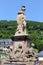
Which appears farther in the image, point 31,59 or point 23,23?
point 23,23

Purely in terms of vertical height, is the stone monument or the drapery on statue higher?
the drapery on statue

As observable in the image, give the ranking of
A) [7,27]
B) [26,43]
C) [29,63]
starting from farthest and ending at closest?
[7,27]
[26,43]
[29,63]

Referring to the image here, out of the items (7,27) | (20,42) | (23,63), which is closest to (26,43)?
(20,42)

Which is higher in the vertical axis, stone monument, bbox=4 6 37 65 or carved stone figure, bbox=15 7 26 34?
carved stone figure, bbox=15 7 26 34

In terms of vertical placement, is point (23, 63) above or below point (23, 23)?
below

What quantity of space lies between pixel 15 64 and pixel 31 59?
1.11 meters

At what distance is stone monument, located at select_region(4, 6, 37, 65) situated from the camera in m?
19.8

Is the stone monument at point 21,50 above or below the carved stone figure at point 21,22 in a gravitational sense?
below

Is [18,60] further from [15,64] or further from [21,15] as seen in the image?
[21,15]

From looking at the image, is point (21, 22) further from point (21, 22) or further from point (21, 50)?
point (21, 50)

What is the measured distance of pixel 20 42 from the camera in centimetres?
2081

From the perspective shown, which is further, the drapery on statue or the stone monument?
the drapery on statue

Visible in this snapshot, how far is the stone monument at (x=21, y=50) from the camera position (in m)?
19.8

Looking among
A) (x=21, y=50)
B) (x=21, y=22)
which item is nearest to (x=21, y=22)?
(x=21, y=22)
